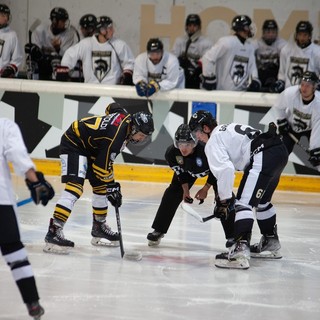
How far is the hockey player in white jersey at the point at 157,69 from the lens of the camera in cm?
873

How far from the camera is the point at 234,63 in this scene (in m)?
8.95

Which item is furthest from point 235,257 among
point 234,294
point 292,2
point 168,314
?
point 292,2

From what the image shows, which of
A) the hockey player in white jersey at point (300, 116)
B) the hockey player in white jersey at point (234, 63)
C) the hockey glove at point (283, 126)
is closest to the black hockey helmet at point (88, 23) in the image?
the hockey player in white jersey at point (234, 63)

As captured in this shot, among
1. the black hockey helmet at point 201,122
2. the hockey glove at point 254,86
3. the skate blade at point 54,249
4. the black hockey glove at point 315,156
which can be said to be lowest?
the skate blade at point 54,249

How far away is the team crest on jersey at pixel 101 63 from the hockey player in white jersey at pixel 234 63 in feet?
3.26

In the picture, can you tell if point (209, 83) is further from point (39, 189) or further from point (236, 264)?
point (39, 189)

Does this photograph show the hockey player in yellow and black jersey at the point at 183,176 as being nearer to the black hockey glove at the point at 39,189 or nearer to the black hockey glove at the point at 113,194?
the black hockey glove at the point at 113,194

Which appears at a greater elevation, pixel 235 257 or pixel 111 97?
pixel 111 97

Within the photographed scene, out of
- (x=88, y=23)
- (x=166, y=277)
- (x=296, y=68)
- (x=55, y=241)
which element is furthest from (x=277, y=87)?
(x=166, y=277)

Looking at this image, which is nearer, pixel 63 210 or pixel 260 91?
pixel 63 210

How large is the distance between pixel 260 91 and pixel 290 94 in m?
0.99

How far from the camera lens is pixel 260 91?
349 inches

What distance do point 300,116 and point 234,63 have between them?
1.26 meters

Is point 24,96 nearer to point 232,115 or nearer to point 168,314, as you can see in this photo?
point 232,115
